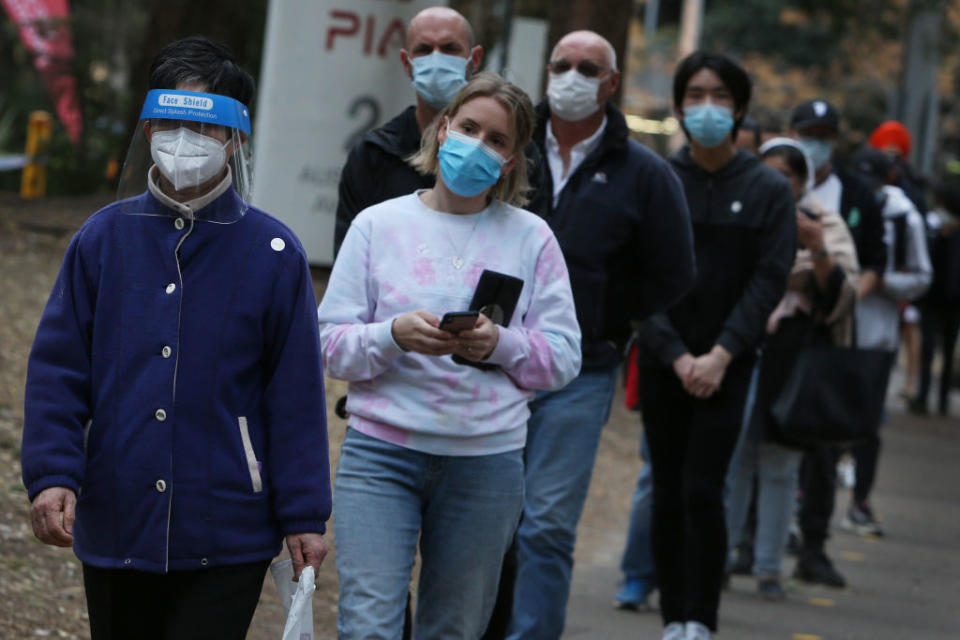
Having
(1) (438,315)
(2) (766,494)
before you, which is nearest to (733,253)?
(2) (766,494)

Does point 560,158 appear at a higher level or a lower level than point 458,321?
higher

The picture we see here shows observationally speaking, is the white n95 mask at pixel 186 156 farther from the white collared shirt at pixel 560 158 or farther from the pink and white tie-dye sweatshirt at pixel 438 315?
the white collared shirt at pixel 560 158

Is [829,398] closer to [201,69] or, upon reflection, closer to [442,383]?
[442,383]

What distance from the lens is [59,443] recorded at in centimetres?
334

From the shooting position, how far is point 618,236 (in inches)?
222

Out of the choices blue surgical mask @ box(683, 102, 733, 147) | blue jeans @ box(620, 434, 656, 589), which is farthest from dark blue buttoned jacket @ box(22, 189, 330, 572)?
blue jeans @ box(620, 434, 656, 589)

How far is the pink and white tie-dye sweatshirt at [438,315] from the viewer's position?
4.29 m

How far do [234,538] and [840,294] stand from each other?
479cm

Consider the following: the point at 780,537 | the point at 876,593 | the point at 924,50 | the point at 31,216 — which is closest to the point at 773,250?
the point at 780,537

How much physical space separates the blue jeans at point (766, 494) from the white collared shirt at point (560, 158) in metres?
2.31

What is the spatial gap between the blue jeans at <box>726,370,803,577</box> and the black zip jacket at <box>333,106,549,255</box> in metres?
3.09

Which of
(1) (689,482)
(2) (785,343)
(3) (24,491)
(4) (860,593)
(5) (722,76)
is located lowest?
(4) (860,593)

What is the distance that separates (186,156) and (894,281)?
6.47m

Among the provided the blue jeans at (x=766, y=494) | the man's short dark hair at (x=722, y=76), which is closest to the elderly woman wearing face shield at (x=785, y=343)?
the blue jeans at (x=766, y=494)
